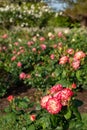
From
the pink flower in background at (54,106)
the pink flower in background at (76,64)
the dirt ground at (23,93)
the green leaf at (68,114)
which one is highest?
the dirt ground at (23,93)

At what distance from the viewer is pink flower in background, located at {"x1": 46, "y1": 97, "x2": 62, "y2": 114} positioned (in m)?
3.34

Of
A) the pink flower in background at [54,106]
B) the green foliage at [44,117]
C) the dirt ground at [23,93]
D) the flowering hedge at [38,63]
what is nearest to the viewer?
the pink flower in background at [54,106]

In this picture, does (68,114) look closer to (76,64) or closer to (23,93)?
(76,64)

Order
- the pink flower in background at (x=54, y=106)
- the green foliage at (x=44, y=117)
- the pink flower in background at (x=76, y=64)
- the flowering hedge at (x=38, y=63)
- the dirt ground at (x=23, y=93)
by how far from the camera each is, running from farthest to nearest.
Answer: the dirt ground at (x=23, y=93), the flowering hedge at (x=38, y=63), the pink flower in background at (x=76, y=64), the green foliage at (x=44, y=117), the pink flower in background at (x=54, y=106)

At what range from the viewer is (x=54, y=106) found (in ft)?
11.0

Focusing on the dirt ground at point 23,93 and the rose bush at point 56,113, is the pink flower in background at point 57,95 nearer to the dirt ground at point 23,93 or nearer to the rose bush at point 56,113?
the rose bush at point 56,113

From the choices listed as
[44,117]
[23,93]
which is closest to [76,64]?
[44,117]

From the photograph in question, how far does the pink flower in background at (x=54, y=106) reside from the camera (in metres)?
3.34

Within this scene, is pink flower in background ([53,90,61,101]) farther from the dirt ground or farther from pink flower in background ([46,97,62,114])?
the dirt ground

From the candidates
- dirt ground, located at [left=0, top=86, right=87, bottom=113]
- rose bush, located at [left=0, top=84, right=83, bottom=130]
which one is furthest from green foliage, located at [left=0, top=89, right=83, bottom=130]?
dirt ground, located at [left=0, top=86, right=87, bottom=113]

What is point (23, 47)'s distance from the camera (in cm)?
1005

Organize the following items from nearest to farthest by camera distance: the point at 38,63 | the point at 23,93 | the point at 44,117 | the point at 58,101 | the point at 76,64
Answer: the point at 58,101 → the point at 44,117 → the point at 76,64 → the point at 23,93 → the point at 38,63

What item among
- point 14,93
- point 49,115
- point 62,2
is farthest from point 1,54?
point 62,2

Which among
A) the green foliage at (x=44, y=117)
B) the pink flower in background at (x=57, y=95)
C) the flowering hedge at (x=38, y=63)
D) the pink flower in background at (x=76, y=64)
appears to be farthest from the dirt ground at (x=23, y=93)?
the pink flower in background at (x=57, y=95)
